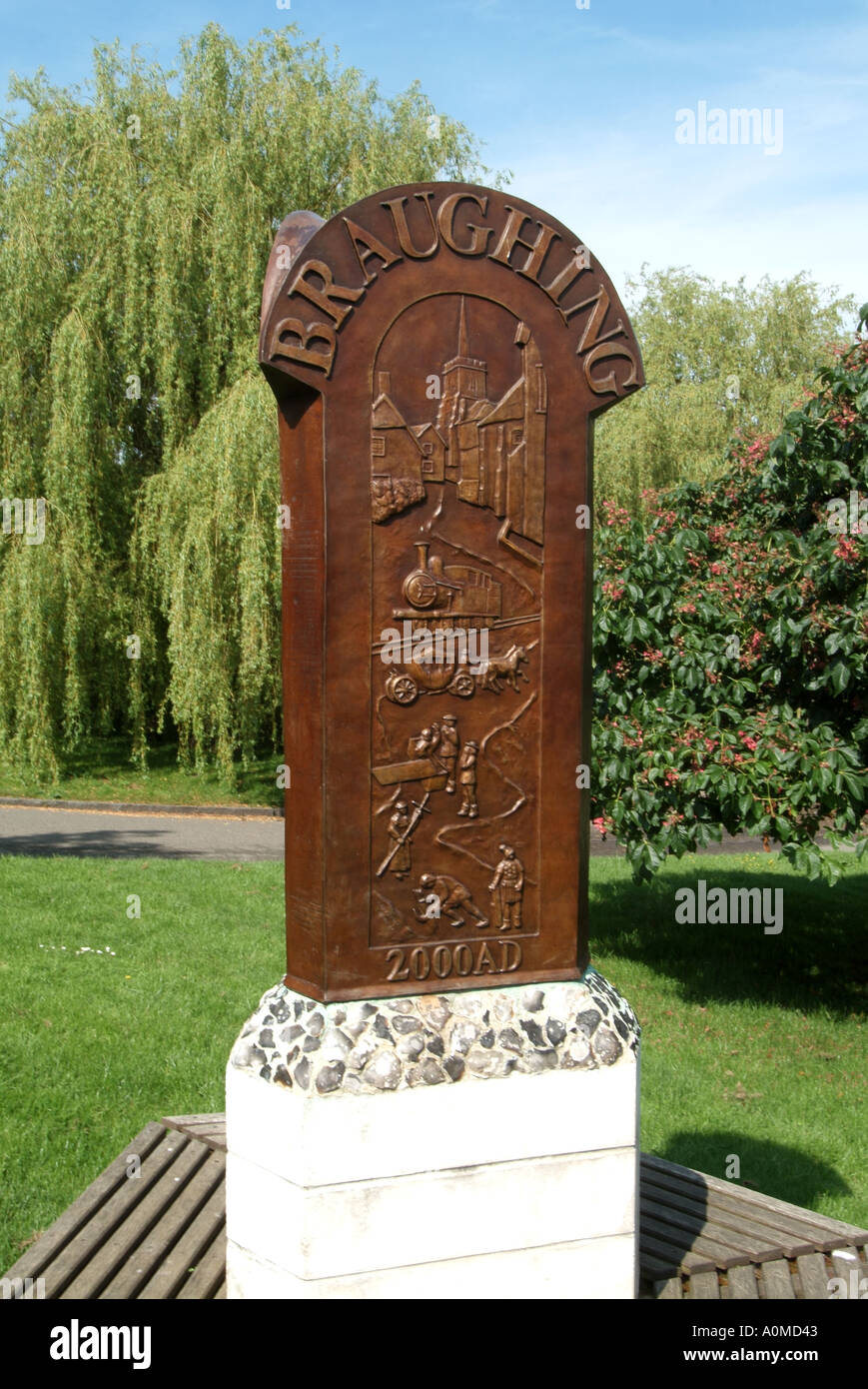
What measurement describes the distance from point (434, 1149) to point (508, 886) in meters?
0.80

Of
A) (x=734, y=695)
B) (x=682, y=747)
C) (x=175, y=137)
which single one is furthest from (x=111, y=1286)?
(x=175, y=137)

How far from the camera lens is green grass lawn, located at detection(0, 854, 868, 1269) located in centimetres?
527

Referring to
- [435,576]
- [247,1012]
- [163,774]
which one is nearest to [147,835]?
[163,774]

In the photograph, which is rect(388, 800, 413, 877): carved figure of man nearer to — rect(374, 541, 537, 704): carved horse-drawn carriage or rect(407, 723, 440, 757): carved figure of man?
rect(407, 723, 440, 757): carved figure of man

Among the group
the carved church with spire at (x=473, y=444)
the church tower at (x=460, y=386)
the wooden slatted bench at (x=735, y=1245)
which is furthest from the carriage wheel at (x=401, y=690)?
the wooden slatted bench at (x=735, y=1245)

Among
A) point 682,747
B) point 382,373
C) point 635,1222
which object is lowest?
point 635,1222

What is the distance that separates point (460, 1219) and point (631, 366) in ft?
8.64

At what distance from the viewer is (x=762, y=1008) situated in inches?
304

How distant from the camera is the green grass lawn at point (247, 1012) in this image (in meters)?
5.27

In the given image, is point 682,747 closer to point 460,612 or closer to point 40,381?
point 460,612

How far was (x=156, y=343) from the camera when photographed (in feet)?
44.4

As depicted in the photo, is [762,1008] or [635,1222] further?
[762,1008]

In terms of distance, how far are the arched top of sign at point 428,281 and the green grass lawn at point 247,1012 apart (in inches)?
133

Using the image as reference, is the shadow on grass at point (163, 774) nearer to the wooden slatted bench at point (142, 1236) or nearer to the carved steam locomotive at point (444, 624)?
the wooden slatted bench at point (142, 1236)
